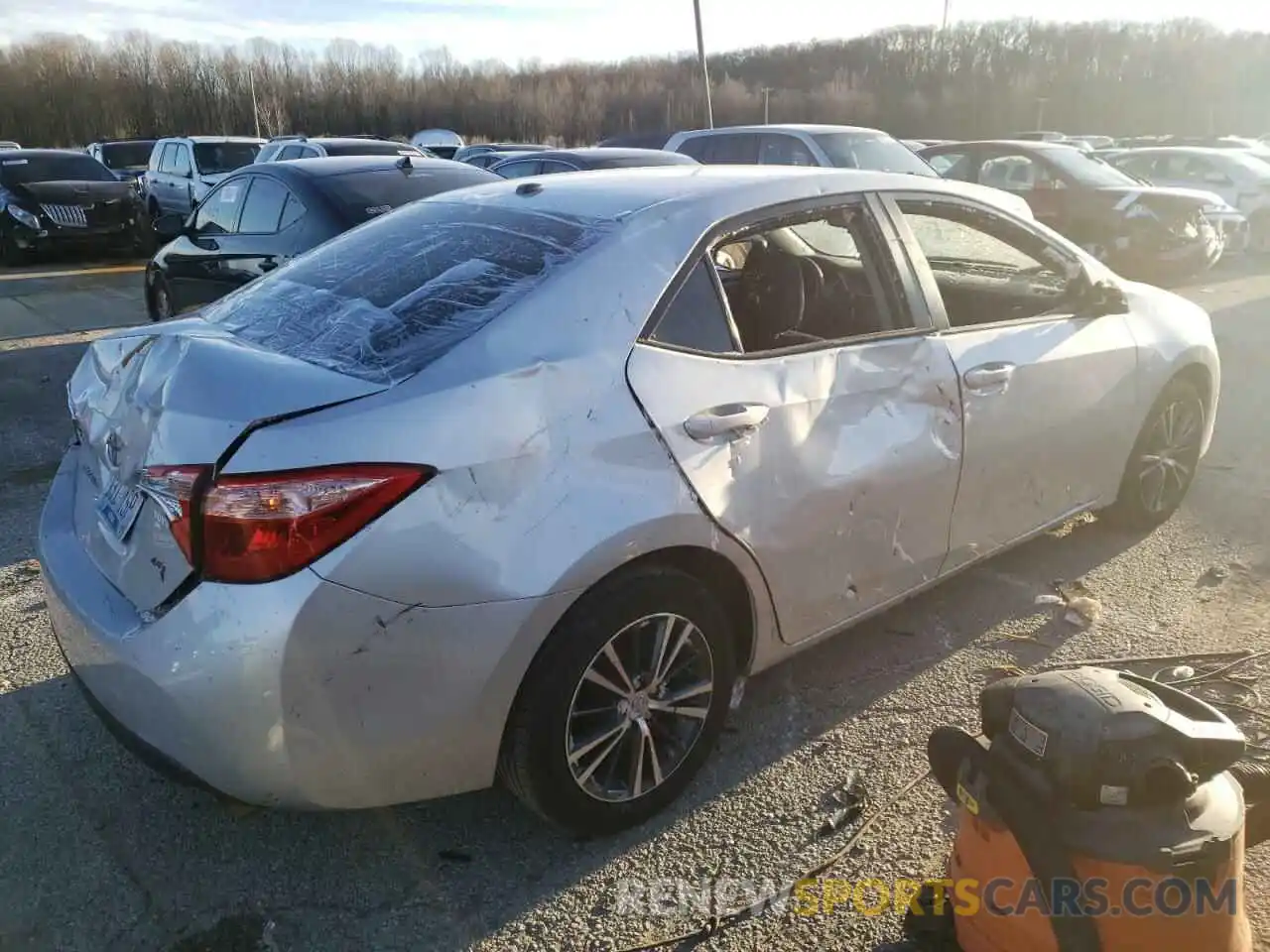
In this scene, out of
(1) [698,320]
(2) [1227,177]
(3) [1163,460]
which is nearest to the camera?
(1) [698,320]

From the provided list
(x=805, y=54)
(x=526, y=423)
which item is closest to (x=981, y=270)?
(x=526, y=423)

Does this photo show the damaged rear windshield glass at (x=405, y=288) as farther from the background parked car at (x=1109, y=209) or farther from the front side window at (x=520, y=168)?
the background parked car at (x=1109, y=209)

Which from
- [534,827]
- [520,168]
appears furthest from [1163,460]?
[520,168]

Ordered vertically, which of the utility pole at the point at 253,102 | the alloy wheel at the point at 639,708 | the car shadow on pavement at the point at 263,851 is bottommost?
the car shadow on pavement at the point at 263,851

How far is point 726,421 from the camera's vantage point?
2.54 m

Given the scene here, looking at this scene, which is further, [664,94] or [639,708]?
[664,94]

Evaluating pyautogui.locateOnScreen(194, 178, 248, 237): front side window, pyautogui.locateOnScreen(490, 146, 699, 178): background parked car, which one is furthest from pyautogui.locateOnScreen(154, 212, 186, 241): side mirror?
pyautogui.locateOnScreen(490, 146, 699, 178): background parked car

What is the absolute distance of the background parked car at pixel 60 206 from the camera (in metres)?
14.0

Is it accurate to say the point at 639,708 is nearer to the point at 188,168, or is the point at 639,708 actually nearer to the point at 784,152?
the point at 784,152

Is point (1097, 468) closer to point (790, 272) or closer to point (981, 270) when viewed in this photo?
point (981, 270)

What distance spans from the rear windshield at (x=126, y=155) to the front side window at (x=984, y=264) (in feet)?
73.3

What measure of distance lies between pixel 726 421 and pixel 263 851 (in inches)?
63.8

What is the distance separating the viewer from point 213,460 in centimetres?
206
